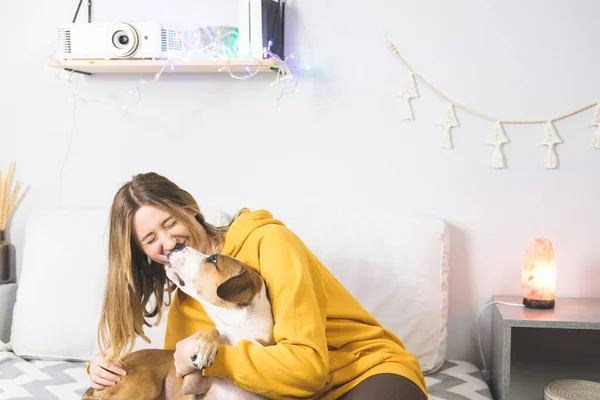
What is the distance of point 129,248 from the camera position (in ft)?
5.71

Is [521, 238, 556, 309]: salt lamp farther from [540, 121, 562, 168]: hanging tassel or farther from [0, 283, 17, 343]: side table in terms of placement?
[0, 283, 17, 343]: side table

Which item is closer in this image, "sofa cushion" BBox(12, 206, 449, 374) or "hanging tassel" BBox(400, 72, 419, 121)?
"sofa cushion" BBox(12, 206, 449, 374)

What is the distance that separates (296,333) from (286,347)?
35mm

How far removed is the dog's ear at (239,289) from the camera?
1.48 meters

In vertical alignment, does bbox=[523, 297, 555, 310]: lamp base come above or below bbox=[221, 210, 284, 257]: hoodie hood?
below

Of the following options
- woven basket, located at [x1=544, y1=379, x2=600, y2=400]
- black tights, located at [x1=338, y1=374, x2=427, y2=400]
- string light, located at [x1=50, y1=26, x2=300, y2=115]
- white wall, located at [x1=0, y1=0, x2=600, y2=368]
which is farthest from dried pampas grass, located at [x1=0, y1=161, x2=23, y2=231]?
woven basket, located at [x1=544, y1=379, x2=600, y2=400]

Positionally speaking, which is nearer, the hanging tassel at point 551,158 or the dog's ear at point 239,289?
the dog's ear at point 239,289

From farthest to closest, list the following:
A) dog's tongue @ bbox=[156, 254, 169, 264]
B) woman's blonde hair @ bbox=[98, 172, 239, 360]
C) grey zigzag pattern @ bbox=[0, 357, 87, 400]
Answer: grey zigzag pattern @ bbox=[0, 357, 87, 400], woman's blonde hair @ bbox=[98, 172, 239, 360], dog's tongue @ bbox=[156, 254, 169, 264]

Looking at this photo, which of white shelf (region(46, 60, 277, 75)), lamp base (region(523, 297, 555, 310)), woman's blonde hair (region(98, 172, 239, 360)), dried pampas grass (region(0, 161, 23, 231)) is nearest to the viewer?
woman's blonde hair (region(98, 172, 239, 360))

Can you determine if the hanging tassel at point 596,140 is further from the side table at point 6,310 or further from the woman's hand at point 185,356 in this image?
the side table at point 6,310

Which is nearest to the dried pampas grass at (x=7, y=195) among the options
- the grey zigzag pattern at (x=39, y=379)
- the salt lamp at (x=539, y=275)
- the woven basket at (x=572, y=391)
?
the grey zigzag pattern at (x=39, y=379)

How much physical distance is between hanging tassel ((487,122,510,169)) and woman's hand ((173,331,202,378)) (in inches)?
54.7

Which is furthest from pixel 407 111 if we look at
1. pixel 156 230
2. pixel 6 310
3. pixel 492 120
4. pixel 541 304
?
pixel 6 310

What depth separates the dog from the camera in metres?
1.48
